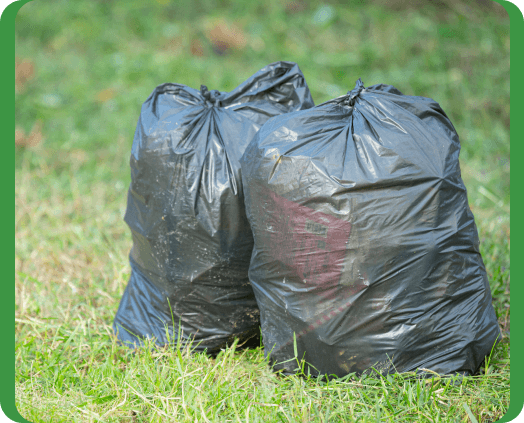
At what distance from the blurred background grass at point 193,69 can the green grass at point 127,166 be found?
0.02 metres

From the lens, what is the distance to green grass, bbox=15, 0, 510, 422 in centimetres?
164

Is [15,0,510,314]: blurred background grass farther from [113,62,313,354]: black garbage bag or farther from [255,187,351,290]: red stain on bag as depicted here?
[255,187,351,290]: red stain on bag

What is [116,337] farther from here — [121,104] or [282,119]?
[121,104]

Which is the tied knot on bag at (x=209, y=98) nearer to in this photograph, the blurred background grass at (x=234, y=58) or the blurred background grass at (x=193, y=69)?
the blurred background grass at (x=193, y=69)

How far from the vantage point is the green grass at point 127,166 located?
64.7 inches

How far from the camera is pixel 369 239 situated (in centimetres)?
153

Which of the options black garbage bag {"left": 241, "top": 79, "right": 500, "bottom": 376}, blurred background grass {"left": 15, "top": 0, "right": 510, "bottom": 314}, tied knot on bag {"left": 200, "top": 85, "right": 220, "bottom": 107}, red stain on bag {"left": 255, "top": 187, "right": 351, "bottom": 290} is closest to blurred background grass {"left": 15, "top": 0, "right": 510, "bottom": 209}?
blurred background grass {"left": 15, "top": 0, "right": 510, "bottom": 314}

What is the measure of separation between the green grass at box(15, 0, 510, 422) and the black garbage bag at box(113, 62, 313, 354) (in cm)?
15

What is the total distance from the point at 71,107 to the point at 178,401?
13.1 feet

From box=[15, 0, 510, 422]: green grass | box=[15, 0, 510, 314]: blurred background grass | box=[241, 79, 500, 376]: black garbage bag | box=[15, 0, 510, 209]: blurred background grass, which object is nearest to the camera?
box=[241, 79, 500, 376]: black garbage bag

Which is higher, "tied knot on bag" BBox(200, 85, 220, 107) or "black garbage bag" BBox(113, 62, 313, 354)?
"tied knot on bag" BBox(200, 85, 220, 107)

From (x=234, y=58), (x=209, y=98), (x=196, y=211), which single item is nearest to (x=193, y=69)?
(x=234, y=58)

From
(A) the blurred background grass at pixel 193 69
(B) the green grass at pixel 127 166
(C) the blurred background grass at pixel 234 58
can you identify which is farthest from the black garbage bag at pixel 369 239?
(C) the blurred background grass at pixel 234 58

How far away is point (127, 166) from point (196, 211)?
2.48m
